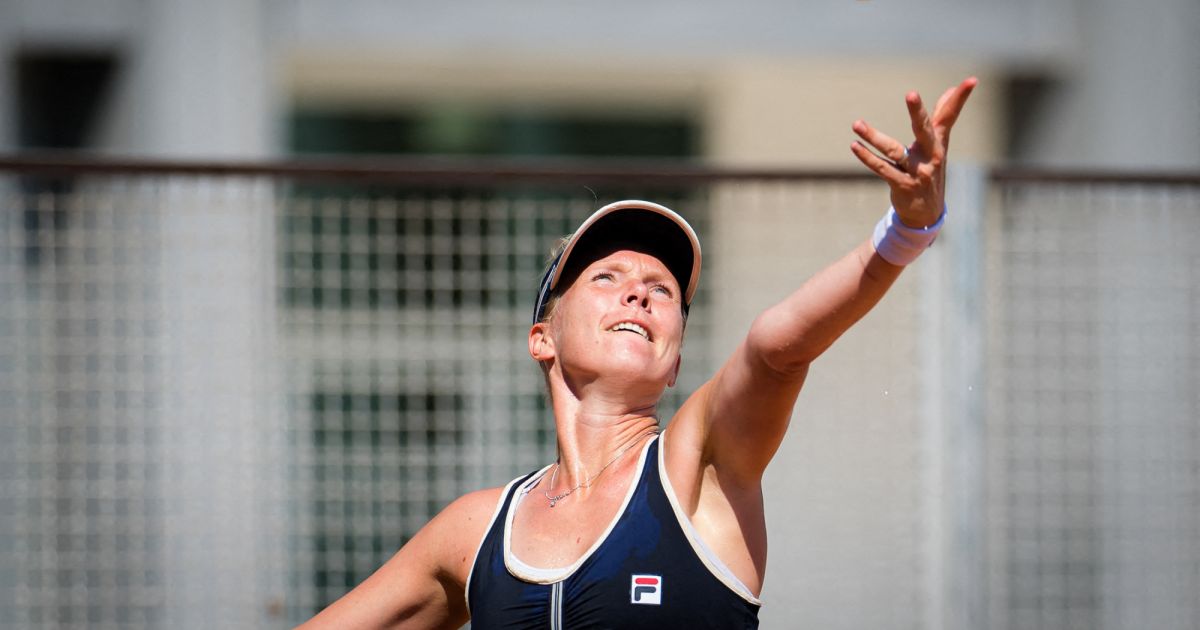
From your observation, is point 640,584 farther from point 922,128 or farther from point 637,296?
point 922,128

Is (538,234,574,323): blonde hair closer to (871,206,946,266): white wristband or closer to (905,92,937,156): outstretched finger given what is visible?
(871,206,946,266): white wristband

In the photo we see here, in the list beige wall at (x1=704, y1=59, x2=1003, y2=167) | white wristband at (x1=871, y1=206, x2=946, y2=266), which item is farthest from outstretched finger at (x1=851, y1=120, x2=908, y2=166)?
beige wall at (x1=704, y1=59, x2=1003, y2=167)

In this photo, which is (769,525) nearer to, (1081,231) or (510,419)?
(510,419)

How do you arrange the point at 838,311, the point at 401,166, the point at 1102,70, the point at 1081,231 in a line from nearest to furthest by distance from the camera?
the point at 838,311 < the point at 401,166 < the point at 1081,231 < the point at 1102,70

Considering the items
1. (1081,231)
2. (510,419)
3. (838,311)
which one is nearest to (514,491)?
(838,311)

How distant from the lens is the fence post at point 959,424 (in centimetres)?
466

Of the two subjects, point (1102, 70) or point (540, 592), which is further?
point (1102, 70)

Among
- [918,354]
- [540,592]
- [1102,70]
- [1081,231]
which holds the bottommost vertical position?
[540,592]

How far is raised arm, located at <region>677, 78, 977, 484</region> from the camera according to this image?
6.94ft

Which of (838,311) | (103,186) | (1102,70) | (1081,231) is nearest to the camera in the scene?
(838,311)

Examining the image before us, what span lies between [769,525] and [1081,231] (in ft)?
5.39

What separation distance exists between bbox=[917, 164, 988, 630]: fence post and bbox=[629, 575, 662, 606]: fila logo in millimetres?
2576

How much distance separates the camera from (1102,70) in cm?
862

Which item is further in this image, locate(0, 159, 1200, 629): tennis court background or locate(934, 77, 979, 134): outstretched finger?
locate(0, 159, 1200, 629): tennis court background
